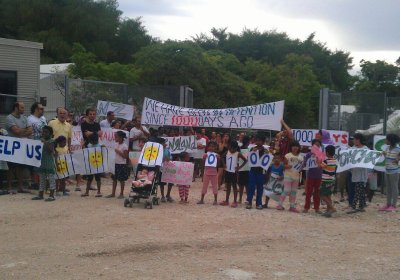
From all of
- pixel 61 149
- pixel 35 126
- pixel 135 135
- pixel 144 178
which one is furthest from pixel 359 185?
pixel 35 126

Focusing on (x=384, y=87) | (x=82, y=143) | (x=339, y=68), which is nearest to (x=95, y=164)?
(x=82, y=143)

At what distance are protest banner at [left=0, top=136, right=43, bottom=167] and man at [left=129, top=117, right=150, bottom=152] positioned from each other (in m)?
3.55

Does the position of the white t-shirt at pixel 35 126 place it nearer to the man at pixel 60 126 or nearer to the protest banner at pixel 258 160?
the man at pixel 60 126

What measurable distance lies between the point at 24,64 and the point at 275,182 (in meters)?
8.02

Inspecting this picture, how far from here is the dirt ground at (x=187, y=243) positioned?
22.9ft

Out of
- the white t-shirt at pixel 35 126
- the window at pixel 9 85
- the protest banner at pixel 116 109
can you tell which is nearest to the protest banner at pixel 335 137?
the protest banner at pixel 116 109

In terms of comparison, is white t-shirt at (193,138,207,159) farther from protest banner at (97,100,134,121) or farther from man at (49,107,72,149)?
man at (49,107,72,149)

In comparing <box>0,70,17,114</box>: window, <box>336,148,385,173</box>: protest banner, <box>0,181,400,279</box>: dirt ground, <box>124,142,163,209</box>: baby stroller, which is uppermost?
<box>0,70,17,114</box>: window

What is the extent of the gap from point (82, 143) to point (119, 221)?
4.99 m

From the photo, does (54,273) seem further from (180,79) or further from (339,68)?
(339,68)

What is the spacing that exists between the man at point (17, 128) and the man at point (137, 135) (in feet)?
11.4

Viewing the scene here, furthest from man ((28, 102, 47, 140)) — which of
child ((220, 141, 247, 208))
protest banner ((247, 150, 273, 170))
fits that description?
protest banner ((247, 150, 273, 170))

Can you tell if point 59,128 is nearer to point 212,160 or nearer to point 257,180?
point 212,160

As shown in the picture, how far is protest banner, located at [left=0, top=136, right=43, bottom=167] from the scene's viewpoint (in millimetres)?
12391
